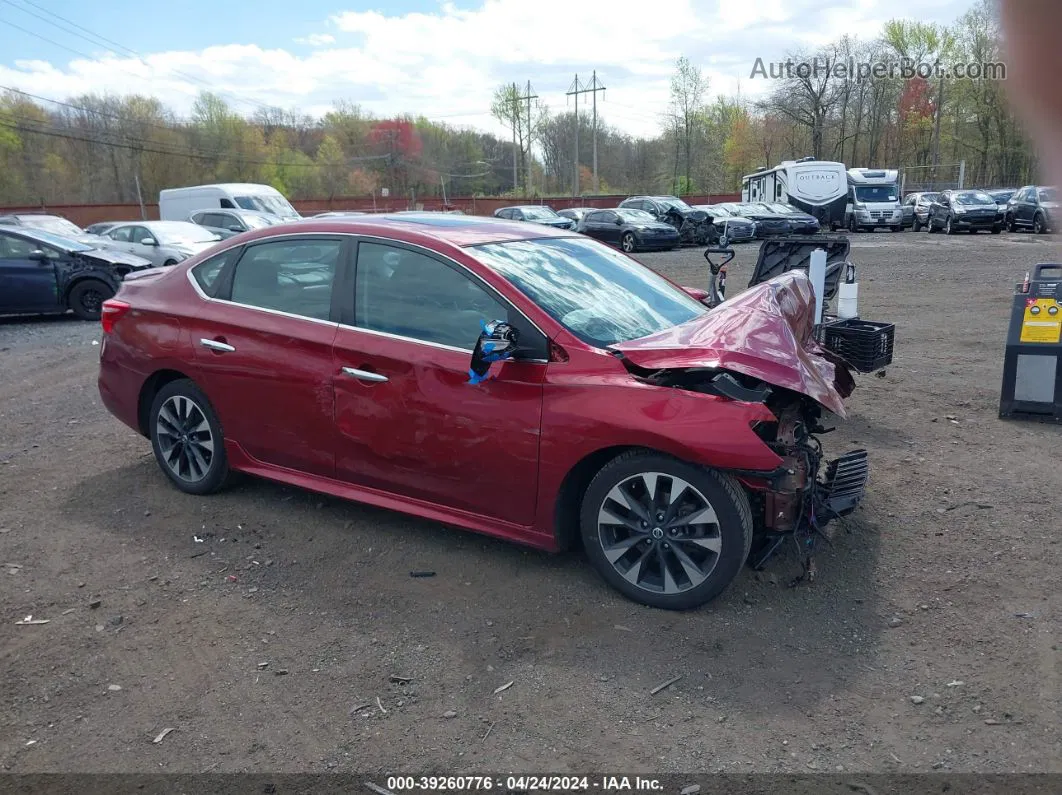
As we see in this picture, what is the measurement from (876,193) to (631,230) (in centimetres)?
1509

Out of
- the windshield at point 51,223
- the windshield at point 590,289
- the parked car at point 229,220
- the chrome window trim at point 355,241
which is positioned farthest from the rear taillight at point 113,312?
the windshield at point 51,223

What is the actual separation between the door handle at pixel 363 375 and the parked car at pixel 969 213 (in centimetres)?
3053

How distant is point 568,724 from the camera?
9.70ft

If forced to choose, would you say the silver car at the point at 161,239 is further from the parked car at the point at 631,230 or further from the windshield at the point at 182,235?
the parked car at the point at 631,230

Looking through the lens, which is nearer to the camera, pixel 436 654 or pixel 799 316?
pixel 436 654

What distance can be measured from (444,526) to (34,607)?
1.98m

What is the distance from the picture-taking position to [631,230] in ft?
84.8

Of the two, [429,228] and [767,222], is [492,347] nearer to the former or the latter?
[429,228]

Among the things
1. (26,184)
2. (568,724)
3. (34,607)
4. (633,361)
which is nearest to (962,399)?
(633,361)

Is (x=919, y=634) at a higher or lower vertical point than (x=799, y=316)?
lower

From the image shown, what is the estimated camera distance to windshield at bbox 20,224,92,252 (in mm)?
12852

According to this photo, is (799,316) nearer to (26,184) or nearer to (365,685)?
(365,685)

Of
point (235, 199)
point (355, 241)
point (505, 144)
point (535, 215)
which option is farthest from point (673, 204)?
point (505, 144)

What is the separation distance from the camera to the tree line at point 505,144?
5950 centimetres
